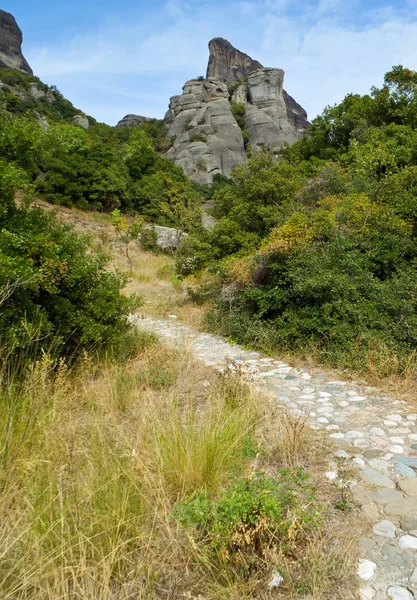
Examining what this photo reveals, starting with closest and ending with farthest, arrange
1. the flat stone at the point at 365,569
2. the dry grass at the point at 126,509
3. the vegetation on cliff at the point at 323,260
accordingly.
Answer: the dry grass at the point at 126,509, the flat stone at the point at 365,569, the vegetation on cliff at the point at 323,260

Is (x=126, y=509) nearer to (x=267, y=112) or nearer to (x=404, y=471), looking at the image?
(x=404, y=471)

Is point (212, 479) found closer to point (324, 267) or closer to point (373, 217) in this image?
point (324, 267)

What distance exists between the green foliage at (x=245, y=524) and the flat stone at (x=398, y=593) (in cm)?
41

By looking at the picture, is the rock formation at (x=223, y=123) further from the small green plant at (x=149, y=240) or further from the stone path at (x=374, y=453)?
the stone path at (x=374, y=453)

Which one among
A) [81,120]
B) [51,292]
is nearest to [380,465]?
[51,292]

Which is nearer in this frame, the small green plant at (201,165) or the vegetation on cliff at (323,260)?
the vegetation on cliff at (323,260)

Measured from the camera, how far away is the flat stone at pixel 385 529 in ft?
6.98

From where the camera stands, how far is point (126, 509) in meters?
1.97

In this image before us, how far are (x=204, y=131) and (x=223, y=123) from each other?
10.4 feet

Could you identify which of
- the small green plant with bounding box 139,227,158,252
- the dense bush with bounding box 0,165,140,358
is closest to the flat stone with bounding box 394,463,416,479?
the dense bush with bounding box 0,165,140,358

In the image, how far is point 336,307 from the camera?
588 cm

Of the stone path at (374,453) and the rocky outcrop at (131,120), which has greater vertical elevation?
the rocky outcrop at (131,120)

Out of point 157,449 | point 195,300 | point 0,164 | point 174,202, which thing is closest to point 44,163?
point 174,202

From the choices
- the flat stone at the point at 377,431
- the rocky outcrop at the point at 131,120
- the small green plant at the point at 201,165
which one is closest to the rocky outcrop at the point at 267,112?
the small green plant at the point at 201,165
